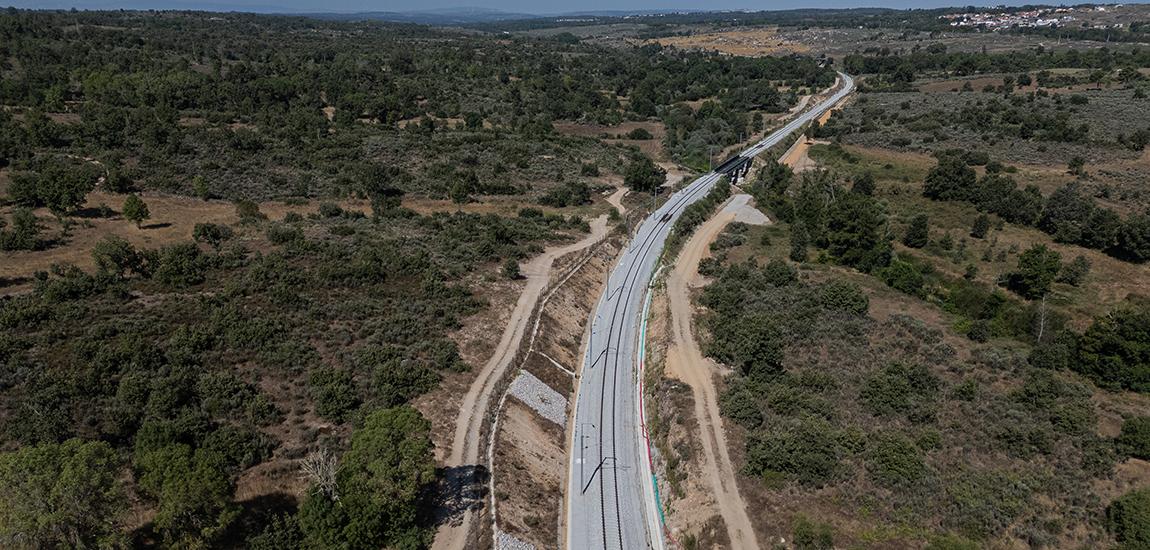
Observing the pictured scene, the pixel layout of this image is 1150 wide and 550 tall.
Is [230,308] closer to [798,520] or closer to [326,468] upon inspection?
[326,468]

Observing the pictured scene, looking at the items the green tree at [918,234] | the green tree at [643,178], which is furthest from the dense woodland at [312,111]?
the green tree at [918,234]

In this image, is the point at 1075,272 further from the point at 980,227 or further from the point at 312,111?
the point at 312,111

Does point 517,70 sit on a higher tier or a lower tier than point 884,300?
higher

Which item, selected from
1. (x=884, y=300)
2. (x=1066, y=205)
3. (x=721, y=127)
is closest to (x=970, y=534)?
(x=884, y=300)

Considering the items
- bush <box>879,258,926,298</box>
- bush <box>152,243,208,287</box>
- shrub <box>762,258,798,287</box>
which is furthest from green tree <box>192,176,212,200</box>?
bush <box>879,258,926,298</box>

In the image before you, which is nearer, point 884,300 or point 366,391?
point 366,391

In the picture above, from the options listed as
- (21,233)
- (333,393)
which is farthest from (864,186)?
(21,233)

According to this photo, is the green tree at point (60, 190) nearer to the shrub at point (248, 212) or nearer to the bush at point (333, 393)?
the shrub at point (248, 212)

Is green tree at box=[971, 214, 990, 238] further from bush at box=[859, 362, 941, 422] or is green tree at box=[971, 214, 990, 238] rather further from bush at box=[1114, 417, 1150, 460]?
bush at box=[1114, 417, 1150, 460]
